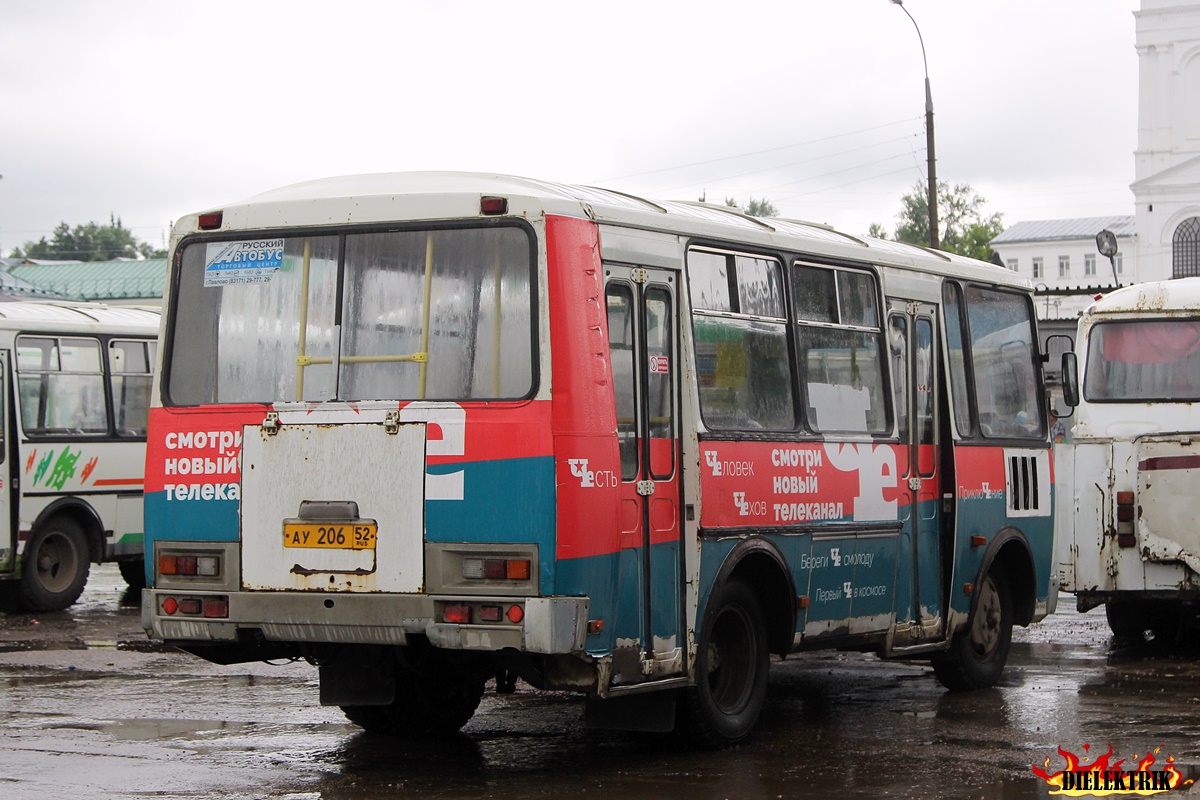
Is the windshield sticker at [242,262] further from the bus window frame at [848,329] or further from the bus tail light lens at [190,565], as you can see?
the bus window frame at [848,329]

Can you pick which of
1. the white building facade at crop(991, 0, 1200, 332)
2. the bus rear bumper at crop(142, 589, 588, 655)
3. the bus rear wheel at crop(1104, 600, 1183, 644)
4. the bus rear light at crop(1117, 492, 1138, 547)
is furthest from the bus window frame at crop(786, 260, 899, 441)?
the white building facade at crop(991, 0, 1200, 332)

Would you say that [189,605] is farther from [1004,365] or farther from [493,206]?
[1004,365]

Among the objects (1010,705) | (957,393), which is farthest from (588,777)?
(957,393)

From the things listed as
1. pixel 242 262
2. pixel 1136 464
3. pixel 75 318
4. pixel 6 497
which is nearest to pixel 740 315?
pixel 242 262

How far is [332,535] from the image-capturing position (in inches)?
333

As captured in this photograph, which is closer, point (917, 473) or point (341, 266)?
point (341, 266)

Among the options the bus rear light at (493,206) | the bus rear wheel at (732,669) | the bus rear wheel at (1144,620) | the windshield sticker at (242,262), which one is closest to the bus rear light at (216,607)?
the windshield sticker at (242,262)

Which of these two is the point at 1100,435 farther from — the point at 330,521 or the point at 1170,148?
the point at 1170,148

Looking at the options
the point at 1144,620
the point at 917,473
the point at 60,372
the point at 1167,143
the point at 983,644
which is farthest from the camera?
the point at 1167,143

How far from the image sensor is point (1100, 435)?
49.7 feet

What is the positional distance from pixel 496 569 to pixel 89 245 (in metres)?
129

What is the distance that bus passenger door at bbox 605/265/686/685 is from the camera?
8.52 metres

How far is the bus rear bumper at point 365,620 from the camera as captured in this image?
26.1 ft

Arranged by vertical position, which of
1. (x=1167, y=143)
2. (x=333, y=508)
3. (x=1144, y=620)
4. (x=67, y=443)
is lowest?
(x=1144, y=620)
